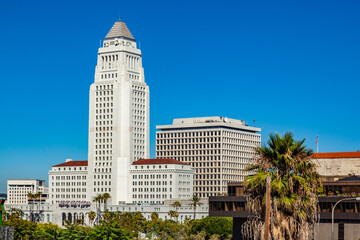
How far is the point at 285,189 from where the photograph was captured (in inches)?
2125

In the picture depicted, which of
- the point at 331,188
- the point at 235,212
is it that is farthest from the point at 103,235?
the point at 331,188

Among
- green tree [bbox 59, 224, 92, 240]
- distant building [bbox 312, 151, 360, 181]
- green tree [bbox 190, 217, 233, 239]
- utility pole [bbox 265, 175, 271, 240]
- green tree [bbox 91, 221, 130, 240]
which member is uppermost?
distant building [bbox 312, 151, 360, 181]

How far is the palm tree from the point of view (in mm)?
53625

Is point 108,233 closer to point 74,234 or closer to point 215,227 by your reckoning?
point 74,234

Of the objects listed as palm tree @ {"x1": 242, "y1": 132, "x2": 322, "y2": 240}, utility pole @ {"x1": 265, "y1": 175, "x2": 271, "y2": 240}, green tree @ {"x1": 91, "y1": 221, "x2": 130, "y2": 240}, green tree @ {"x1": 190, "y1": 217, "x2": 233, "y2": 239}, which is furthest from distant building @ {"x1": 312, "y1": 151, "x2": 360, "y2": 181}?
utility pole @ {"x1": 265, "y1": 175, "x2": 271, "y2": 240}

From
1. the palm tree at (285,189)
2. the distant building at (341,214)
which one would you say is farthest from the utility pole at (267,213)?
the distant building at (341,214)

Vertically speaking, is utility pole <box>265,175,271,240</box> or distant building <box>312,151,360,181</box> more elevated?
distant building <box>312,151,360,181</box>

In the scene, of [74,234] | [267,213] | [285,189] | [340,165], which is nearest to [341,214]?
[74,234]

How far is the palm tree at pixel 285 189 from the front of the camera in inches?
2111

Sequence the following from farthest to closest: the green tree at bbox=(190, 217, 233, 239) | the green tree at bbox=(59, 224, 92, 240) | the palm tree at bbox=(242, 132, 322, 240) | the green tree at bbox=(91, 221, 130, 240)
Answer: the green tree at bbox=(190, 217, 233, 239), the green tree at bbox=(59, 224, 92, 240), the green tree at bbox=(91, 221, 130, 240), the palm tree at bbox=(242, 132, 322, 240)

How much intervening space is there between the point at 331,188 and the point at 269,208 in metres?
59.2

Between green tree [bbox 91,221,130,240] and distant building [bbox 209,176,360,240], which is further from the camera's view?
distant building [bbox 209,176,360,240]

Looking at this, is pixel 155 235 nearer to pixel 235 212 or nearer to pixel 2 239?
pixel 235 212

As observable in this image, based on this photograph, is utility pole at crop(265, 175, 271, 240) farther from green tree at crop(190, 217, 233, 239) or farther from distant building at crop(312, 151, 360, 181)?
green tree at crop(190, 217, 233, 239)
